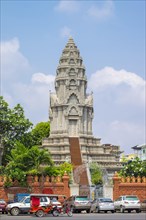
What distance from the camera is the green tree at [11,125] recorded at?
216ft

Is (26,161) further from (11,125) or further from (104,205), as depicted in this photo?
(104,205)

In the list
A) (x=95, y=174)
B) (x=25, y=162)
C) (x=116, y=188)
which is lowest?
(x=116, y=188)

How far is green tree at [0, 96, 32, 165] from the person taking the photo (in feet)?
216

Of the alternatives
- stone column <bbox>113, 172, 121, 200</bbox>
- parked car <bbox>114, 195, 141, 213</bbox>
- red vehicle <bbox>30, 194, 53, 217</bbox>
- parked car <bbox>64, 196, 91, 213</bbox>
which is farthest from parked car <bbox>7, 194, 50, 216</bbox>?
stone column <bbox>113, 172, 121, 200</bbox>

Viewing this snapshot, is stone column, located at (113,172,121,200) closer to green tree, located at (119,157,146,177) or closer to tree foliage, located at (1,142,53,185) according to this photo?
tree foliage, located at (1,142,53,185)

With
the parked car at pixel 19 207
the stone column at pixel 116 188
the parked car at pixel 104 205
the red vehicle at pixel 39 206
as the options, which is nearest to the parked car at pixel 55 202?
the red vehicle at pixel 39 206

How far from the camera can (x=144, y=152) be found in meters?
127

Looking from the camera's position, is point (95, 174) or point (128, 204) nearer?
point (128, 204)

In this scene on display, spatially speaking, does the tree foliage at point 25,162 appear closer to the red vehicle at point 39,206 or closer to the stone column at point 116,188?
the stone column at point 116,188

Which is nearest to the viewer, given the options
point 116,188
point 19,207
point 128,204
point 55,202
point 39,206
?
point 39,206

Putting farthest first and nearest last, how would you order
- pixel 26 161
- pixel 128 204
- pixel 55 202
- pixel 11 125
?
pixel 11 125 → pixel 26 161 → pixel 128 204 → pixel 55 202

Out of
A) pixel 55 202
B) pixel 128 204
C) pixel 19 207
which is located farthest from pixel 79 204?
pixel 19 207

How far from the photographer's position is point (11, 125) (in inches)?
2603

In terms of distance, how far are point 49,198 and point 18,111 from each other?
28.5m
